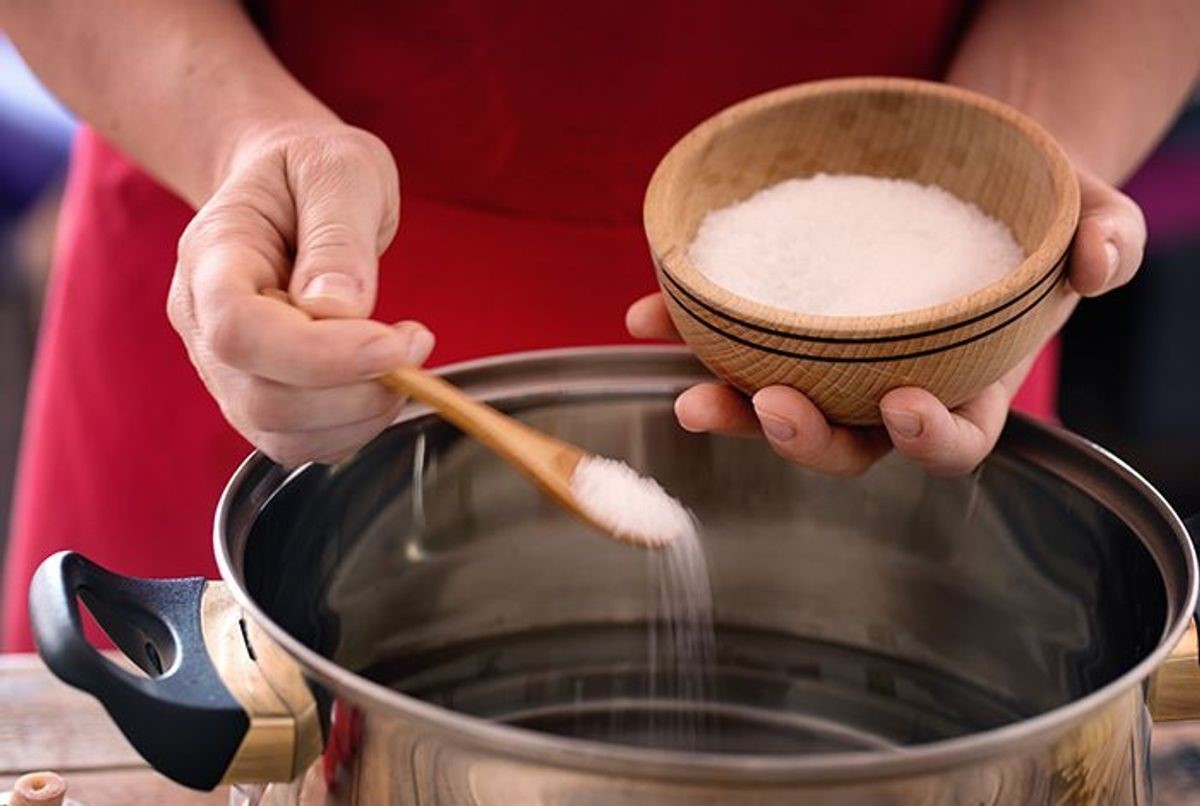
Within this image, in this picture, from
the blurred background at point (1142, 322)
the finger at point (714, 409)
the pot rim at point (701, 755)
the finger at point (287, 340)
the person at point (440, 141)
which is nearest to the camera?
the pot rim at point (701, 755)

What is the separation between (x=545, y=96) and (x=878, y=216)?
0.23m

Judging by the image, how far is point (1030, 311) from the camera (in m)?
0.62

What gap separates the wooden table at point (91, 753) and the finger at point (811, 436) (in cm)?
20

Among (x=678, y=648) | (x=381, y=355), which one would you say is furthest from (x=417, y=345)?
(x=678, y=648)

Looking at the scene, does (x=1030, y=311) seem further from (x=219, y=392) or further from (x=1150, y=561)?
(x=219, y=392)

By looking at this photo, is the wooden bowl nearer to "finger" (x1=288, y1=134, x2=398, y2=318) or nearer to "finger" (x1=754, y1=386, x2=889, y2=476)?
"finger" (x1=754, y1=386, x2=889, y2=476)

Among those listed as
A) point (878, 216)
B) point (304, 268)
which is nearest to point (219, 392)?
point (304, 268)

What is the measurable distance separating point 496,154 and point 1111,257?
0.36 metres

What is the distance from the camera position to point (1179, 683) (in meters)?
0.61

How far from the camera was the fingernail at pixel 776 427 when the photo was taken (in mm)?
627

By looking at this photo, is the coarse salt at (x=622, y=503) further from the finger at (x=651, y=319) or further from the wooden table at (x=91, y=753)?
the wooden table at (x=91, y=753)

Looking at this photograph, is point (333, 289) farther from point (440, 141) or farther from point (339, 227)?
point (440, 141)

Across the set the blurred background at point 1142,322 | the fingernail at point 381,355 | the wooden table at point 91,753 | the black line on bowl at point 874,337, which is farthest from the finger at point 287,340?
the blurred background at point 1142,322

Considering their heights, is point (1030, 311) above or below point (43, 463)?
above
